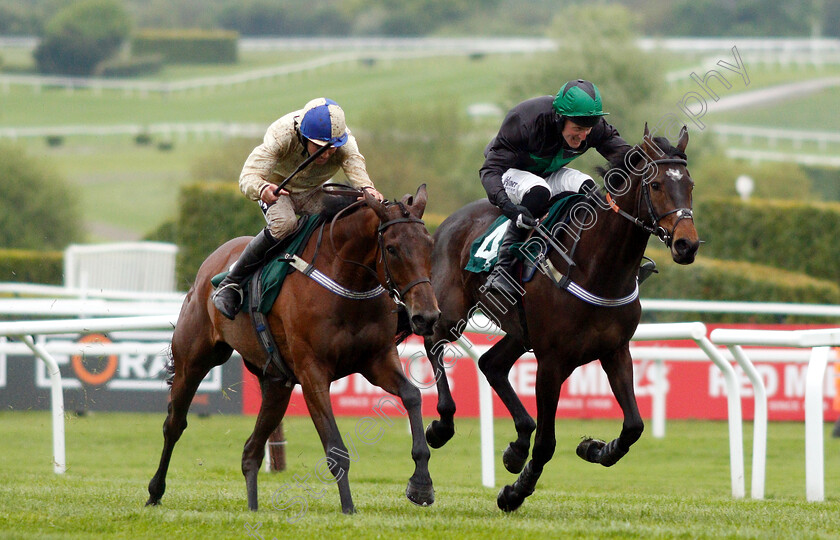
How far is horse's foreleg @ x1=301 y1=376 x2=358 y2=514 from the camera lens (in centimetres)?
545

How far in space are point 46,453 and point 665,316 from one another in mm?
7165

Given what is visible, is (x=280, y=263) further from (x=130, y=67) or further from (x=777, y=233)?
(x=130, y=67)

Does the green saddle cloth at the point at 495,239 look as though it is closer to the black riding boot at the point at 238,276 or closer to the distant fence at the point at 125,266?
the black riding boot at the point at 238,276

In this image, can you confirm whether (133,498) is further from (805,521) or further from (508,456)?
(805,521)

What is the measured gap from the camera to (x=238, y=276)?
6.08 m

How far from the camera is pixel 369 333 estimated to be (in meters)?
5.59

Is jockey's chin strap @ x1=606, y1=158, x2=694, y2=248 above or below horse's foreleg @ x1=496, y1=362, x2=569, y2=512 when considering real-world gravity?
above

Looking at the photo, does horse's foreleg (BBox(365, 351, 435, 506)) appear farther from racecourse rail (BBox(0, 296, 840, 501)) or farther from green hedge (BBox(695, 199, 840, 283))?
green hedge (BBox(695, 199, 840, 283))

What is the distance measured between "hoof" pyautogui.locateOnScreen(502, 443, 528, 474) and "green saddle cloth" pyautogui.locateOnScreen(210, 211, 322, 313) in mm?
1427

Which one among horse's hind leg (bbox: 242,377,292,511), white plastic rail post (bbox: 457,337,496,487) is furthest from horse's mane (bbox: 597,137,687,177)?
horse's hind leg (bbox: 242,377,292,511)

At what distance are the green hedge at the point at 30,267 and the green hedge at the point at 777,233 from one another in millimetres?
11251

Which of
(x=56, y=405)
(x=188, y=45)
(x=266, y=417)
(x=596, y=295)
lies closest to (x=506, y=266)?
(x=596, y=295)

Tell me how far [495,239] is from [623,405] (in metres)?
1.16

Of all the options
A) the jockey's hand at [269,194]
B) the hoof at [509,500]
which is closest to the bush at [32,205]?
the jockey's hand at [269,194]
